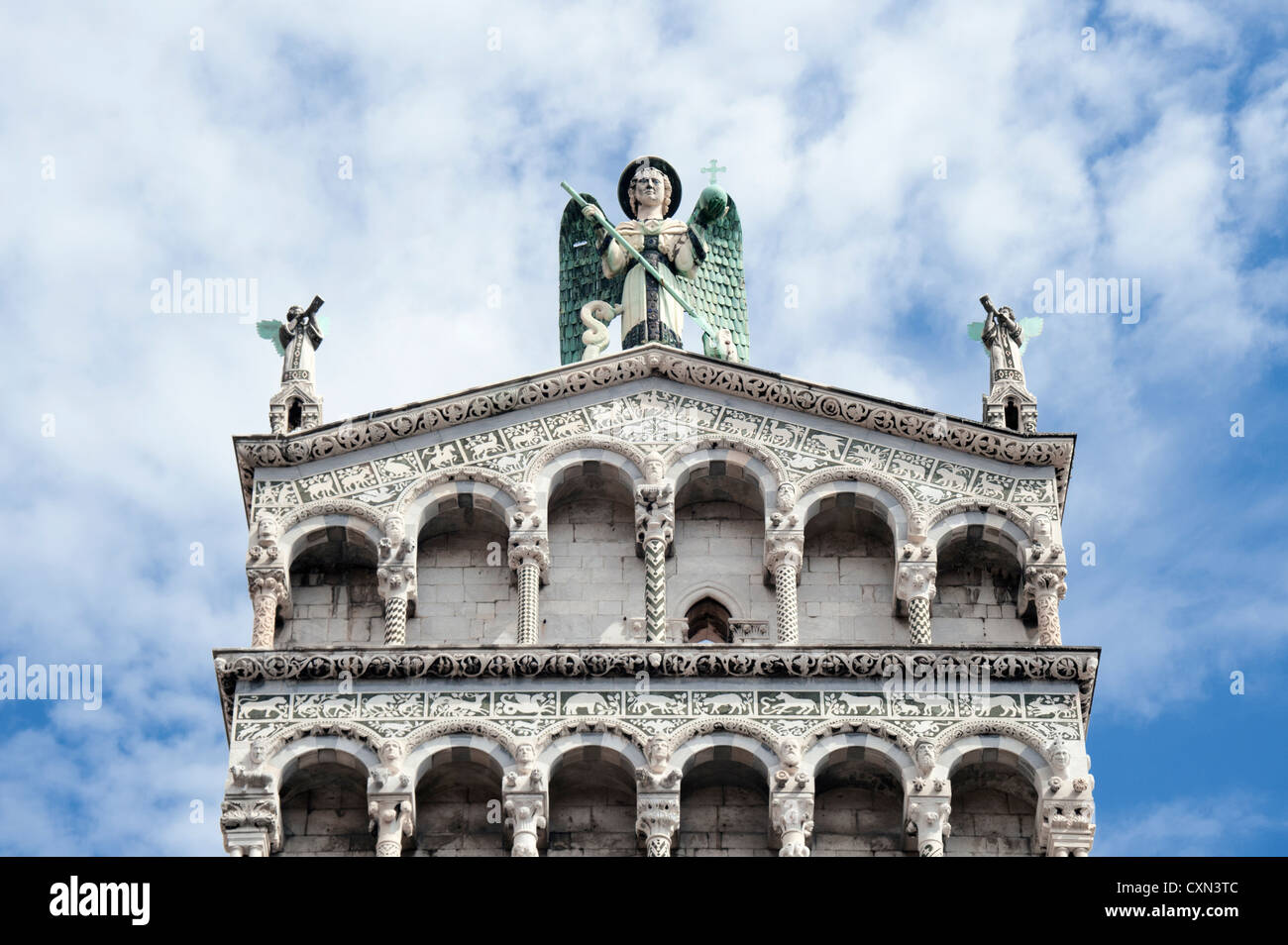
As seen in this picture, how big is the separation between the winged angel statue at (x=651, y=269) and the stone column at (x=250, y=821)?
22.2 feet

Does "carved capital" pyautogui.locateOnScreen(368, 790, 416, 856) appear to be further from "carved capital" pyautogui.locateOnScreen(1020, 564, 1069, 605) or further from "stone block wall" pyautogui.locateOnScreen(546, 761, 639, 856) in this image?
"carved capital" pyautogui.locateOnScreen(1020, 564, 1069, 605)

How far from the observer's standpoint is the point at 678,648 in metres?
32.3

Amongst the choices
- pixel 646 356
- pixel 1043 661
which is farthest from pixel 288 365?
pixel 1043 661

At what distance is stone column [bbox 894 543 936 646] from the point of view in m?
33.1

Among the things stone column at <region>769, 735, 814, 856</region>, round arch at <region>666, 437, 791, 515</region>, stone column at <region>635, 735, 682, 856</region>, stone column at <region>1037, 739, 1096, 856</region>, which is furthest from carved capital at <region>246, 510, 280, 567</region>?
stone column at <region>1037, 739, 1096, 856</region>

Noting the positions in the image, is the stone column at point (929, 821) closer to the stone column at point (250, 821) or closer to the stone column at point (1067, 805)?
the stone column at point (1067, 805)

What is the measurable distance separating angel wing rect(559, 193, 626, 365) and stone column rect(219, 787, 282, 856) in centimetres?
699

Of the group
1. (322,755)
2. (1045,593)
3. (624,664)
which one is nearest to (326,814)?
(322,755)

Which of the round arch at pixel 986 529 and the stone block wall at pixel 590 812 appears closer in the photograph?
the stone block wall at pixel 590 812

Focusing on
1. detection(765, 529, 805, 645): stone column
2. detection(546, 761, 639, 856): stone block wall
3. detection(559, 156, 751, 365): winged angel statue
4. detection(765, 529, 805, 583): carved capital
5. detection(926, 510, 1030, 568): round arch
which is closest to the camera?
detection(546, 761, 639, 856): stone block wall

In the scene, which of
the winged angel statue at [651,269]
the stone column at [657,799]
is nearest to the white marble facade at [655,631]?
the stone column at [657,799]

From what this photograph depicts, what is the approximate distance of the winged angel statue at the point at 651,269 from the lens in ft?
120
